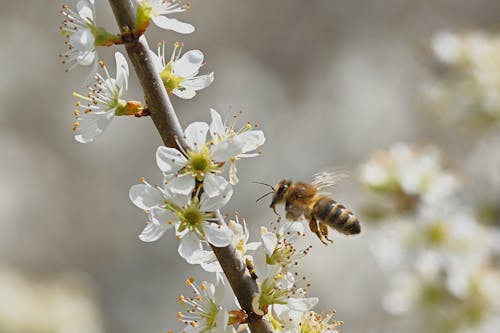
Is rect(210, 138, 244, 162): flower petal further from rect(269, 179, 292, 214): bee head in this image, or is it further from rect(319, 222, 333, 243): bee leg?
rect(319, 222, 333, 243): bee leg

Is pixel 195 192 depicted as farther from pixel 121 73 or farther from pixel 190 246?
pixel 121 73

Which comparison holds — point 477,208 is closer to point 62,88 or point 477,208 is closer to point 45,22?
point 62,88

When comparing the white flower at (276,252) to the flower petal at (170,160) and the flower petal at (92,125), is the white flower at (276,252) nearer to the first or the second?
the flower petal at (170,160)

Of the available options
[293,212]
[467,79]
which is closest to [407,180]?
[467,79]

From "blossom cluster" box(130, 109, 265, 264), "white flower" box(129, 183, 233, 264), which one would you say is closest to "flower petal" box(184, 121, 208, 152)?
"blossom cluster" box(130, 109, 265, 264)

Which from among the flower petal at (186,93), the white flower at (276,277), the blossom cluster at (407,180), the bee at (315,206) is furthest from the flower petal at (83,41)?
the blossom cluster at (407,180)

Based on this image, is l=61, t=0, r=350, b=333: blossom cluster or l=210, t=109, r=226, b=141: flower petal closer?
l=61, t=0, r=350, b=333: blossom cluster

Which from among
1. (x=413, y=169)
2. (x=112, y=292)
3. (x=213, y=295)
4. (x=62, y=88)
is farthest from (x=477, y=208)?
(x=62, y=88)
